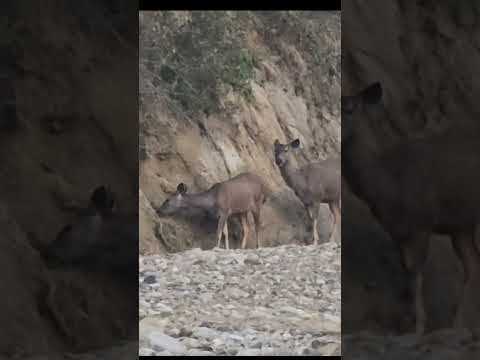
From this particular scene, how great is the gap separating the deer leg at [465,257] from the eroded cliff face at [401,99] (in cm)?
3

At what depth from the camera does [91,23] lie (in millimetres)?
4320

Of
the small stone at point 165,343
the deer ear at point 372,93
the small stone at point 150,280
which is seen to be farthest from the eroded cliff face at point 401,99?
the small stone at point 150,280

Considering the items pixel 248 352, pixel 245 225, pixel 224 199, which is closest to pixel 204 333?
pixel 248 352

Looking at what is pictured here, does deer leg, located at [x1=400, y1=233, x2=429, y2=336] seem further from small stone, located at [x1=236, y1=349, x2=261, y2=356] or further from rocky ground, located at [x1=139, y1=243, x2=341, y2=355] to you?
small stone, located at [x1=236, y1=349, x2=261, y2=356]

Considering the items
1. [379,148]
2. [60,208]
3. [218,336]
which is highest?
[379,148]

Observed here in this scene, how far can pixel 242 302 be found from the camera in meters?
10.5

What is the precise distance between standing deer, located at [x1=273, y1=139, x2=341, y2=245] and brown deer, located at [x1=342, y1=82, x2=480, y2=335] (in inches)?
330

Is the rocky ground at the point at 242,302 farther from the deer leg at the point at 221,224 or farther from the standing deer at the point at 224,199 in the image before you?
the standing deer at the point at 224,199

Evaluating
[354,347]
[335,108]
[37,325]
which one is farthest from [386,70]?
[335,108]

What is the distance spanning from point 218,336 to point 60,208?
181 inches

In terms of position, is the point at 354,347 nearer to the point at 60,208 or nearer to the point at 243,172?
the point at 60,208

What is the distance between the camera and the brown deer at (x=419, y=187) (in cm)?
431

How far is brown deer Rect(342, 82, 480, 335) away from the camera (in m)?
4.31

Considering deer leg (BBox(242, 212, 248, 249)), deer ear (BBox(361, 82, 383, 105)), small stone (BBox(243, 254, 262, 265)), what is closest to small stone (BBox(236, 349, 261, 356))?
small stone (BBox(243, 254, 262, 265))
